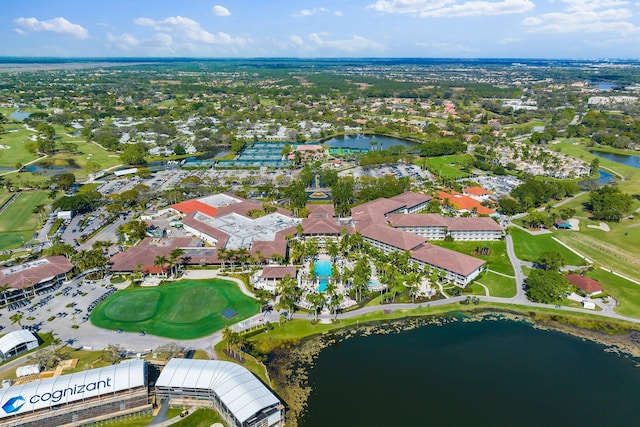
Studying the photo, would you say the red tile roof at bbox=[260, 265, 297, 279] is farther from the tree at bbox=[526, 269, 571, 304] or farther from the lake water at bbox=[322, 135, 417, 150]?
the lake water at bbox=[322, 135, 417, 150]

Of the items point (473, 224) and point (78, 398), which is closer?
point (78, 398)

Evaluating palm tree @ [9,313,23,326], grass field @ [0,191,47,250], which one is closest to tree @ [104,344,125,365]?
palm tree @ [9,313,23,326]

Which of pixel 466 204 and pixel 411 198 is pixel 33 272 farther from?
pixel 466 204

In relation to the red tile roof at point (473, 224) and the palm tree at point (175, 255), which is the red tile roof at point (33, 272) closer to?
the palm tree at point (175, 255)

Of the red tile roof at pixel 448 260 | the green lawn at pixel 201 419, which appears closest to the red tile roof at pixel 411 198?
the red tile roof at pixel 448 260

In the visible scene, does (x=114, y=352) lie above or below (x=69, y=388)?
below

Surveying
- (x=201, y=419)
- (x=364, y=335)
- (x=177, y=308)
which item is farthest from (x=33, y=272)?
(x=364, y=335)
